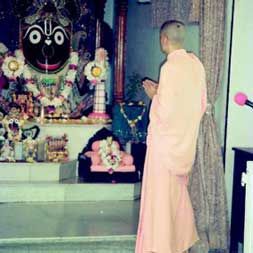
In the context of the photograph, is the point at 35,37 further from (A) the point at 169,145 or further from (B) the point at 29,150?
(A) the point at 169,145

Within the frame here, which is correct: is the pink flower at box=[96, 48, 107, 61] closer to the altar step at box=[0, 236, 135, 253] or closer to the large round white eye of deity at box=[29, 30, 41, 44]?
the large round white eye of deity at box=[29, 30, 41, 44]

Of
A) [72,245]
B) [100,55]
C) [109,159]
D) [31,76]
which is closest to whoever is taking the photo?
[72,245]

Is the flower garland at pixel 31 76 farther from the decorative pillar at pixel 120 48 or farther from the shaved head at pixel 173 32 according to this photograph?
the shaved head at pixel 173 32

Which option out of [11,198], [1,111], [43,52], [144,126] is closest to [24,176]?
[11,198]

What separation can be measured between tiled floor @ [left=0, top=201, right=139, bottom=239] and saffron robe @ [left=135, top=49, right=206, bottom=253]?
579 millimetres

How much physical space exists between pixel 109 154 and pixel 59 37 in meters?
2.14

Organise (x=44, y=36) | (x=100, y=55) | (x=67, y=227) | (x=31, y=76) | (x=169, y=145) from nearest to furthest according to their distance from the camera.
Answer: (x=169, y=145), (x=67, y=227), (x=100, y=55), (x=31, y=76), (x=44, y=36)

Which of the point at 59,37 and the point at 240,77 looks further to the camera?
the point at 59,37

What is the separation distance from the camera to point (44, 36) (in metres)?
7.67

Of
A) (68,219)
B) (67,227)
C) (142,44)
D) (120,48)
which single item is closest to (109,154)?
(68,219)

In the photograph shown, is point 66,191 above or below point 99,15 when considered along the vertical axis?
below

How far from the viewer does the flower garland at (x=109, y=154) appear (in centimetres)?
633

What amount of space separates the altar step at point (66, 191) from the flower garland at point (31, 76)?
1515 mm

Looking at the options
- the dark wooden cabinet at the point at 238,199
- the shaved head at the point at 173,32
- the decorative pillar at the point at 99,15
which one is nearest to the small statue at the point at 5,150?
the decorative pillar at the point at 99,15
